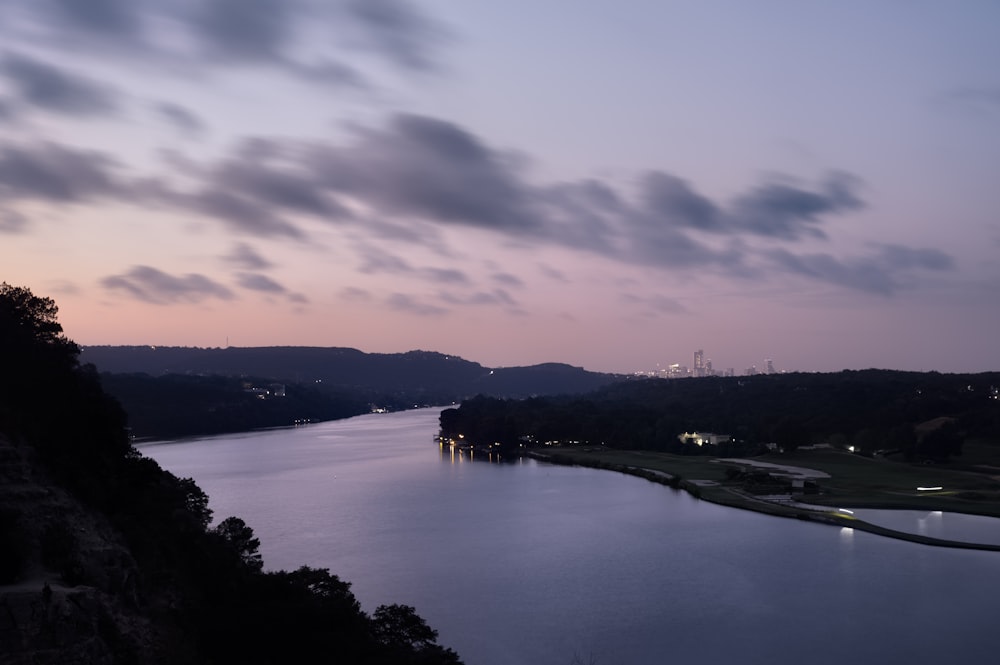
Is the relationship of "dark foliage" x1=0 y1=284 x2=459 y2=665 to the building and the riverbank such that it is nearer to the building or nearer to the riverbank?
the riverbank


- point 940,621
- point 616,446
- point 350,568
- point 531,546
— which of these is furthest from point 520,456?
point 940,621

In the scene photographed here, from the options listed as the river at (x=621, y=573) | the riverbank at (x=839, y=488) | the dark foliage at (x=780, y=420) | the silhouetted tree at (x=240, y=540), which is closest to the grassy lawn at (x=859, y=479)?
the riverbank at (x=839, y=488)

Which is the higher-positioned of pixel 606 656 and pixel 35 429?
pixel 35 429

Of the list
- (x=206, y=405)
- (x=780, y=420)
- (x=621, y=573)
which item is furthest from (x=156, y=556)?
(x=206, y=405)

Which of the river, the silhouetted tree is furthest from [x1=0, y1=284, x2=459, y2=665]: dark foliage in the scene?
the river

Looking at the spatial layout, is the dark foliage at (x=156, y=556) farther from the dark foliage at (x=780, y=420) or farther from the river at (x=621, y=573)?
the dark foliage at (x=780, y=420)

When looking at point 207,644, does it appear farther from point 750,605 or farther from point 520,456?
point 520,456

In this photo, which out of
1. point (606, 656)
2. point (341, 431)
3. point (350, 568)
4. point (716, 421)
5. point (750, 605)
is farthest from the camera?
point (341, 431)
